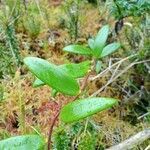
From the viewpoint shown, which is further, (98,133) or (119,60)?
Answer: (119,60)

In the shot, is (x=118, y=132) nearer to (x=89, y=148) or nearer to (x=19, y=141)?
(x=89, y=148)

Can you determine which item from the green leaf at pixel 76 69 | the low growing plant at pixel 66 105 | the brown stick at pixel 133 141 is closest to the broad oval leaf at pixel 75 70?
the green leaf at pixel 76 69

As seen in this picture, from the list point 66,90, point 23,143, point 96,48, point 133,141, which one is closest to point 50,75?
point 66,90

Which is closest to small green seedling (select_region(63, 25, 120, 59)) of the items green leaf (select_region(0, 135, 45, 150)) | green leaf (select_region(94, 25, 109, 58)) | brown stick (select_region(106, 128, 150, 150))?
green leaf (select_region(94, 25, 109, 58))

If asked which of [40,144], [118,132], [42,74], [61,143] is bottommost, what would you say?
[118,132]

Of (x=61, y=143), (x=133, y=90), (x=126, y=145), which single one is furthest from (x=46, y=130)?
(x=133, y=90)

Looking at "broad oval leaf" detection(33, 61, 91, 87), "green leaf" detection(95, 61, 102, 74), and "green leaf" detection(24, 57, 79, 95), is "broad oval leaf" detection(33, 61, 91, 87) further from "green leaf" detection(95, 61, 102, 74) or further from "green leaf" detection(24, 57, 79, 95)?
"green leaf" detection(95, 61, 102, 74)

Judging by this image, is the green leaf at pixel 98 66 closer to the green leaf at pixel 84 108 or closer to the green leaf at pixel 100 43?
the green leaf at pixel 100 43
